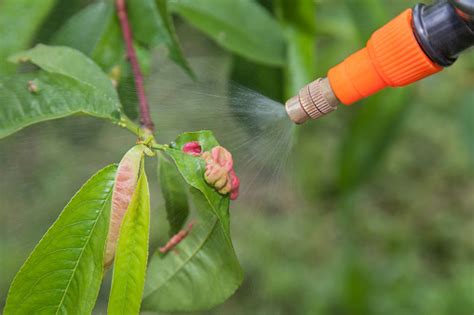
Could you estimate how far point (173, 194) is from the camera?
842 mm

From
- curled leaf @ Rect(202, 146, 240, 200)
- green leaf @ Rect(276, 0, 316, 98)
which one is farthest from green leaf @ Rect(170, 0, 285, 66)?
curled leaf @ Rect(202, 146, 240, 200)

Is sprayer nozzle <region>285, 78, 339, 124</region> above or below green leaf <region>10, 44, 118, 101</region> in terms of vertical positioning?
below

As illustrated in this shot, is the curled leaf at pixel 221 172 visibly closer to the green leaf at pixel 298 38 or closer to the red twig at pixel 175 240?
the red twig at pixel 175 240

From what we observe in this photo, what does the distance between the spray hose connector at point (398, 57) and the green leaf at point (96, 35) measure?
35 cm

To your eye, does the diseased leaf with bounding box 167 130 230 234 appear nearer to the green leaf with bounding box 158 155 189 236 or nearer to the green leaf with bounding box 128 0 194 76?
the green leaf with bounding box 158 155 189 236

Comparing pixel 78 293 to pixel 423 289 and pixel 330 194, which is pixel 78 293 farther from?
pixel 330 194

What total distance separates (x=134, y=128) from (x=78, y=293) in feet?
0.69

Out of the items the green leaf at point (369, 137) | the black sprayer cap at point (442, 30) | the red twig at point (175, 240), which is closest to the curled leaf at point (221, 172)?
the red twig at point (175, 240)

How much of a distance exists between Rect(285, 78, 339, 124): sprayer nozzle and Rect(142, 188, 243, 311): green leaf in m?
0.17

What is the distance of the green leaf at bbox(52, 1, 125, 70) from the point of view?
41.0 inches

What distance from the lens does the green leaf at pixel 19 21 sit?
102 cm

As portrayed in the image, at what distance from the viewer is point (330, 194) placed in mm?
2682

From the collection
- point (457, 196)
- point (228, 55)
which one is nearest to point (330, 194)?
point (457, 196)

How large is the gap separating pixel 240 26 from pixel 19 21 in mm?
373
